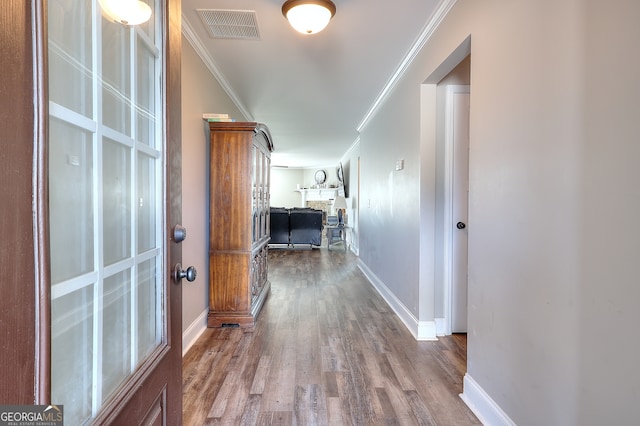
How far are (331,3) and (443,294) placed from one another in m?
2.34

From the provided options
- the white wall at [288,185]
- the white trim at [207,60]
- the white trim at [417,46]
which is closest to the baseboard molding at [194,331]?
the white trim at [207,60]

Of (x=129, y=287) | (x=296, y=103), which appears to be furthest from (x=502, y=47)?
(x=296, y=103)

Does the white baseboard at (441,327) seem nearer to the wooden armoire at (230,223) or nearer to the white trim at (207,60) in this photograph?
the wooden armoire at (230,223)

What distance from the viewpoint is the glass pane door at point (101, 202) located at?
0.61m

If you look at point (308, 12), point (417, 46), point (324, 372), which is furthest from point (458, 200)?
point (308, 12)

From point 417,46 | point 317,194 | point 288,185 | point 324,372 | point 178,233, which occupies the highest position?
point 417,46

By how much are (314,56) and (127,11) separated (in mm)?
2164

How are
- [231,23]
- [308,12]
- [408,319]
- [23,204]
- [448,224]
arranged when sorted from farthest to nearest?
[408,319] < [448,224] < [231,23] < [308,12] < [23,204]

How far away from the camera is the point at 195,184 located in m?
2.67

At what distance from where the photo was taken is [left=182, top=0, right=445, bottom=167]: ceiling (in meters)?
2.15

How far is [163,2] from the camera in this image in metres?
0.97

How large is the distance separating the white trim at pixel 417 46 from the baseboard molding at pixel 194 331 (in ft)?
9.34

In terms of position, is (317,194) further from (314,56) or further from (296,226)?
(314,56)

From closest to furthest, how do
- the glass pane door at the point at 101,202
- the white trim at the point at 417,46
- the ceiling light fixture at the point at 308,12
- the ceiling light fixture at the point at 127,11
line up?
1. the glass pane door at the point at 101,202
2. the ceiling light fixture at the point at 127,11
3. the ceiling light fixture at the point at 308,12
4. the white trim at the point at 417,46
